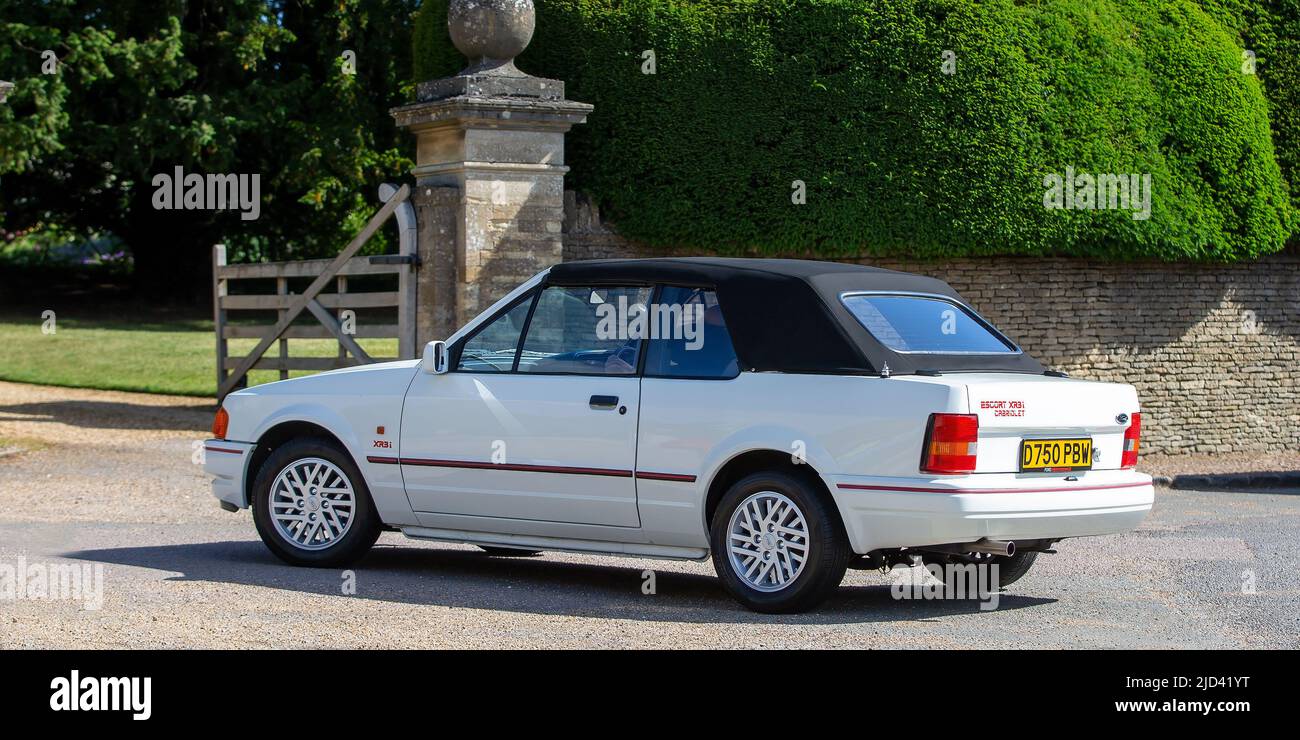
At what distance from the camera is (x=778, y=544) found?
25.4ft

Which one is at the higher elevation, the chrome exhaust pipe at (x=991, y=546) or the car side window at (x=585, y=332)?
the car side window at (x=585, y=332)

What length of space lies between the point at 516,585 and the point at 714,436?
1.60 m

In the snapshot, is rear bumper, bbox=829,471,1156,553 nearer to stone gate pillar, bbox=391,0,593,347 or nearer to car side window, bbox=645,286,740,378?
car side window, bbox=645,286,740,378

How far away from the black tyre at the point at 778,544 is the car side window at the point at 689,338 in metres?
0.65

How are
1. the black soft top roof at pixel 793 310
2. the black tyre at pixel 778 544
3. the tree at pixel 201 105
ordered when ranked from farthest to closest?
the tree at pixel 201 105
the black soft top roof at pixel 793 310
the black tyre at pixel 778 544

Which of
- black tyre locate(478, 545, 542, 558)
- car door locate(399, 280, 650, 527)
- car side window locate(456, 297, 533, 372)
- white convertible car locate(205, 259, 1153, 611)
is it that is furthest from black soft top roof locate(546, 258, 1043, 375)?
black tyre locate(478, 545, 542, 558)

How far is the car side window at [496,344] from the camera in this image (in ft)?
28.3

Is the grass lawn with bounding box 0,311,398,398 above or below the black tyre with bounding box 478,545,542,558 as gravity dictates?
above

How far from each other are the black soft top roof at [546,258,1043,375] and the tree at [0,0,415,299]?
23924mm

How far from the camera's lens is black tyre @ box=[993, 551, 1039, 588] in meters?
8.67

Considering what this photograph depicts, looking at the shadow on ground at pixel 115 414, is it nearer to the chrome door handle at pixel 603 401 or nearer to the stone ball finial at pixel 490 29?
the stone ball finial at pixel 490 29

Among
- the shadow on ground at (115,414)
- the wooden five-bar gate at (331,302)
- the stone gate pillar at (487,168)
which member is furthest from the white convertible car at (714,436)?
the shadow on ground at (115,414)

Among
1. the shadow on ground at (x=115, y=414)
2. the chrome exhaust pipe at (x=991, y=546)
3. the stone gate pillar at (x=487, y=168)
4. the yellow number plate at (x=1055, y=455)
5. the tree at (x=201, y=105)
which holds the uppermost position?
the tree at (x=201, y=105)
